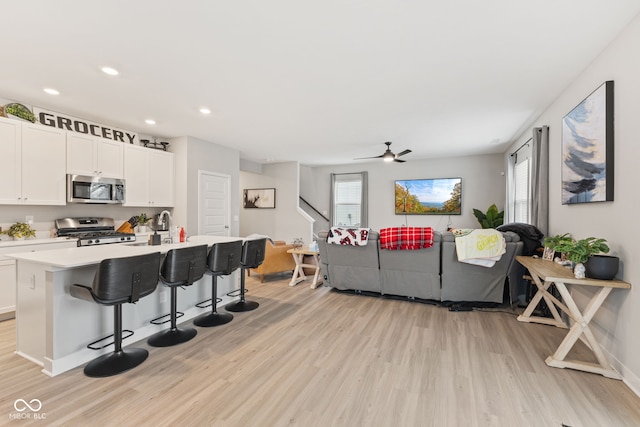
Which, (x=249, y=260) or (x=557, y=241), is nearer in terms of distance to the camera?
(x=557, y=241)

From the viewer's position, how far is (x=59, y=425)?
5.72 feet

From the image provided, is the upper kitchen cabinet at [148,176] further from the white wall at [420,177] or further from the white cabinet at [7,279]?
the white wall at [420,177]

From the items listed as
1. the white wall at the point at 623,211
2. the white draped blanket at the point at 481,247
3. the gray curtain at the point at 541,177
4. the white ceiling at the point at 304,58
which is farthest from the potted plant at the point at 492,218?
the white wall at the point at 623,211

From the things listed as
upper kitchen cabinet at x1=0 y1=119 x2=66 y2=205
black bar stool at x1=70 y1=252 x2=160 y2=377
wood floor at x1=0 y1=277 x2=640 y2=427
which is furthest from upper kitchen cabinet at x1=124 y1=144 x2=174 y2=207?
black bar stool at x1=70 y1=252 x2=160 y2=377

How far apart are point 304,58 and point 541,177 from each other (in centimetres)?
328

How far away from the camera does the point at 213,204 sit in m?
6.04

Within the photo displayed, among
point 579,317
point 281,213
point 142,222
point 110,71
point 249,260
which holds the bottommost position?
point 579,317

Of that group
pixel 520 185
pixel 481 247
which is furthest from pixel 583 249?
pixel 520 185

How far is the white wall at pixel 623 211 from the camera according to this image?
211 centimetres

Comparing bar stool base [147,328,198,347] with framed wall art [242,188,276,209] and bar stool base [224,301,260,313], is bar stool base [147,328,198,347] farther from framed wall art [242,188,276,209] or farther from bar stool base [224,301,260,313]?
framed wall art [242,188,276,209]

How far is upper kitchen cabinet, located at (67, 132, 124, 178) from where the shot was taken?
420 centimetres

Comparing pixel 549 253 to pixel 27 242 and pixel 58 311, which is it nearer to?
pixel 58 311

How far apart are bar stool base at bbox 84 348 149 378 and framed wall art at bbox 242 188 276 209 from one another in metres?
6.09

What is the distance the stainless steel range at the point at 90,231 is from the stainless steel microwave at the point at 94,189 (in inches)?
15.5
